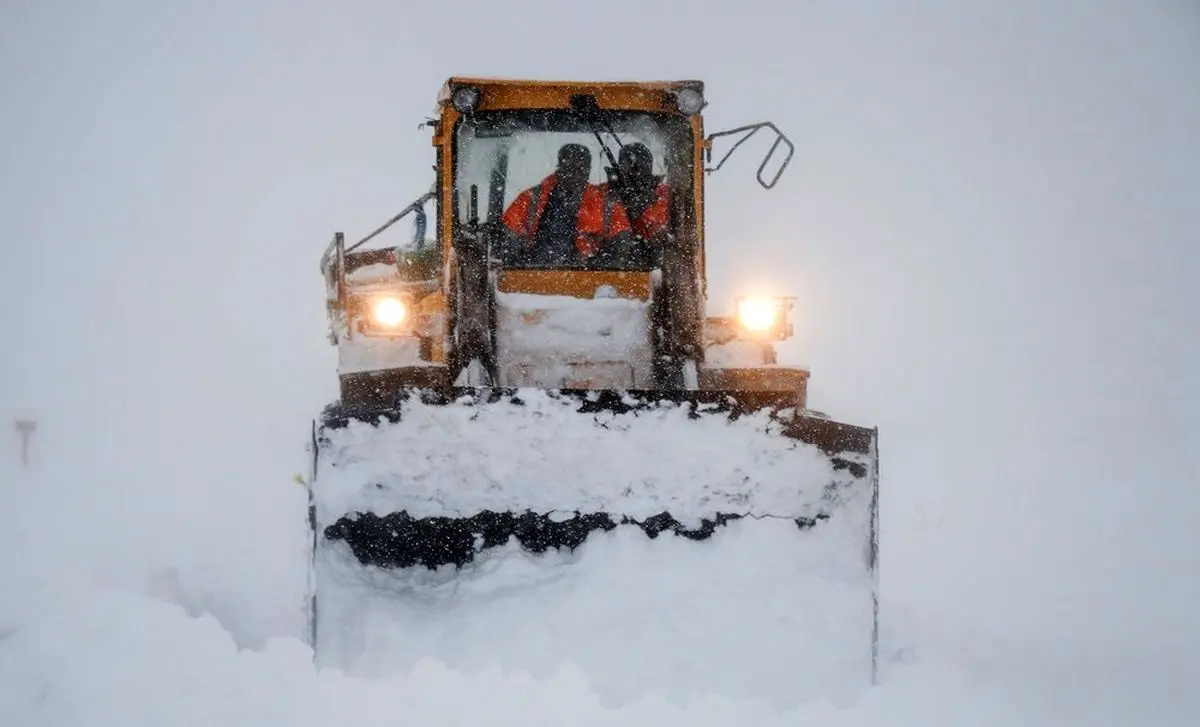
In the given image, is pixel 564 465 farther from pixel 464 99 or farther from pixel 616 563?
pixel 464 99

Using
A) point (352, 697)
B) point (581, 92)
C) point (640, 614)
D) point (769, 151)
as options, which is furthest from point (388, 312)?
point (352, 697)

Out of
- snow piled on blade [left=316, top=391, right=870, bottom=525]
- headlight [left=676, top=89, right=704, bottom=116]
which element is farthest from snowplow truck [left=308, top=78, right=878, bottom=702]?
headlight [left=676, top=89, right=704, bottom=116]

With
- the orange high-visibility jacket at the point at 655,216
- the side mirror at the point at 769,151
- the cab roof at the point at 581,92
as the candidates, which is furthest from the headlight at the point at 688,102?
the orange high-visibility jacket at the point at 655,216

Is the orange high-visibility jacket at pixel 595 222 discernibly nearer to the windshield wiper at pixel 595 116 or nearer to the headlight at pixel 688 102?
the windshield wiper at pixel 595 116

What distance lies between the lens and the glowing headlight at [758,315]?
544cm

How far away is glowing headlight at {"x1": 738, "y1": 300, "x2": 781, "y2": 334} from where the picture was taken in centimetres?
544

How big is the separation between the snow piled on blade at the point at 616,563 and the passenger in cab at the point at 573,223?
5.55 feet

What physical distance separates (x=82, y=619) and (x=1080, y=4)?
257 ft

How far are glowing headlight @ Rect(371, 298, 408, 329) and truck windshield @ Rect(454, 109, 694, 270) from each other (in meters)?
0.59

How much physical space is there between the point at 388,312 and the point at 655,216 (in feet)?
4.72

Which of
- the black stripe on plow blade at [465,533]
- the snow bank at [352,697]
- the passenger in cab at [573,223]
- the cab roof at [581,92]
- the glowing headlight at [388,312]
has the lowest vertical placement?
the snow bank at [352,697]

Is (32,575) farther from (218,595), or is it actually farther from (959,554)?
(959,554)

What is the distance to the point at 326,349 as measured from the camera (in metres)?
21.5

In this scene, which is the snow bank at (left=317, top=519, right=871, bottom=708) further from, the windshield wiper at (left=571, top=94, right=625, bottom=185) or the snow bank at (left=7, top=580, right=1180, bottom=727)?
the windshield wiper at (left=571, top=94, right=625, bottom=185)
